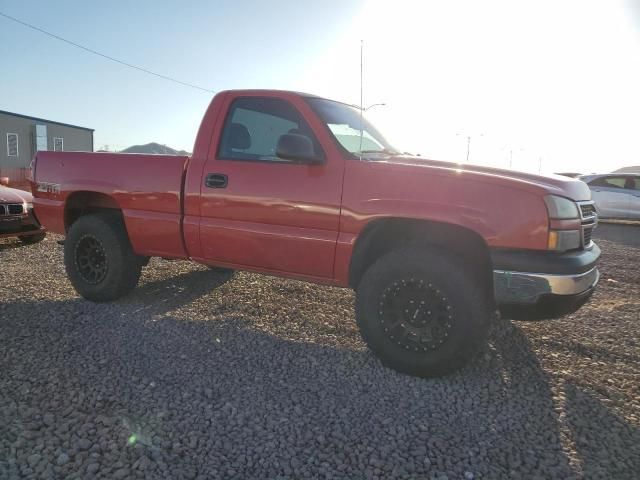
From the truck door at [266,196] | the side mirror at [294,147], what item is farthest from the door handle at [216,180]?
the side mirror at [294,147]

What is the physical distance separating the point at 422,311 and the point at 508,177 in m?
1.04

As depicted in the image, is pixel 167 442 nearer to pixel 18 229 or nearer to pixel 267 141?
pixel 267 141

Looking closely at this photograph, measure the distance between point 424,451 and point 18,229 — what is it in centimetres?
688

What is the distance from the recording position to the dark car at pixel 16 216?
6840 millimetres

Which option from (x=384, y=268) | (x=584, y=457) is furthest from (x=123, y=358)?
(x=584, y=457)

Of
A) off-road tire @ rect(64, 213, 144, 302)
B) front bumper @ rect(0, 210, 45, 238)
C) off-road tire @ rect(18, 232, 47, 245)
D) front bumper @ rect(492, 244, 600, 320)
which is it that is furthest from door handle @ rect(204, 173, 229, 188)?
off-road tire @ rect(18, 232, 47, 245)

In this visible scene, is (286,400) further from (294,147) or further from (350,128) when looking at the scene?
(350,128)

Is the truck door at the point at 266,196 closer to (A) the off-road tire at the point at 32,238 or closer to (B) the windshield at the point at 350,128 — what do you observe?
(B) the windshield at the point at 350,128

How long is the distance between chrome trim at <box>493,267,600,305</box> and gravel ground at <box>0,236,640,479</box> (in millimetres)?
638

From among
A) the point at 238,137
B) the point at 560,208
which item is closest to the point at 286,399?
the point at 560,208

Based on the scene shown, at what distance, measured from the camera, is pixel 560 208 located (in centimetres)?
295

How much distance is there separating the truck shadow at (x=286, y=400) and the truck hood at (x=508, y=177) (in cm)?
129

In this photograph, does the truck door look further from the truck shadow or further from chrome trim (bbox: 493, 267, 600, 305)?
chrome trim (bbox: 493, 267, 600, 305)

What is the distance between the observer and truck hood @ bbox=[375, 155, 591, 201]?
2980 millimetres
